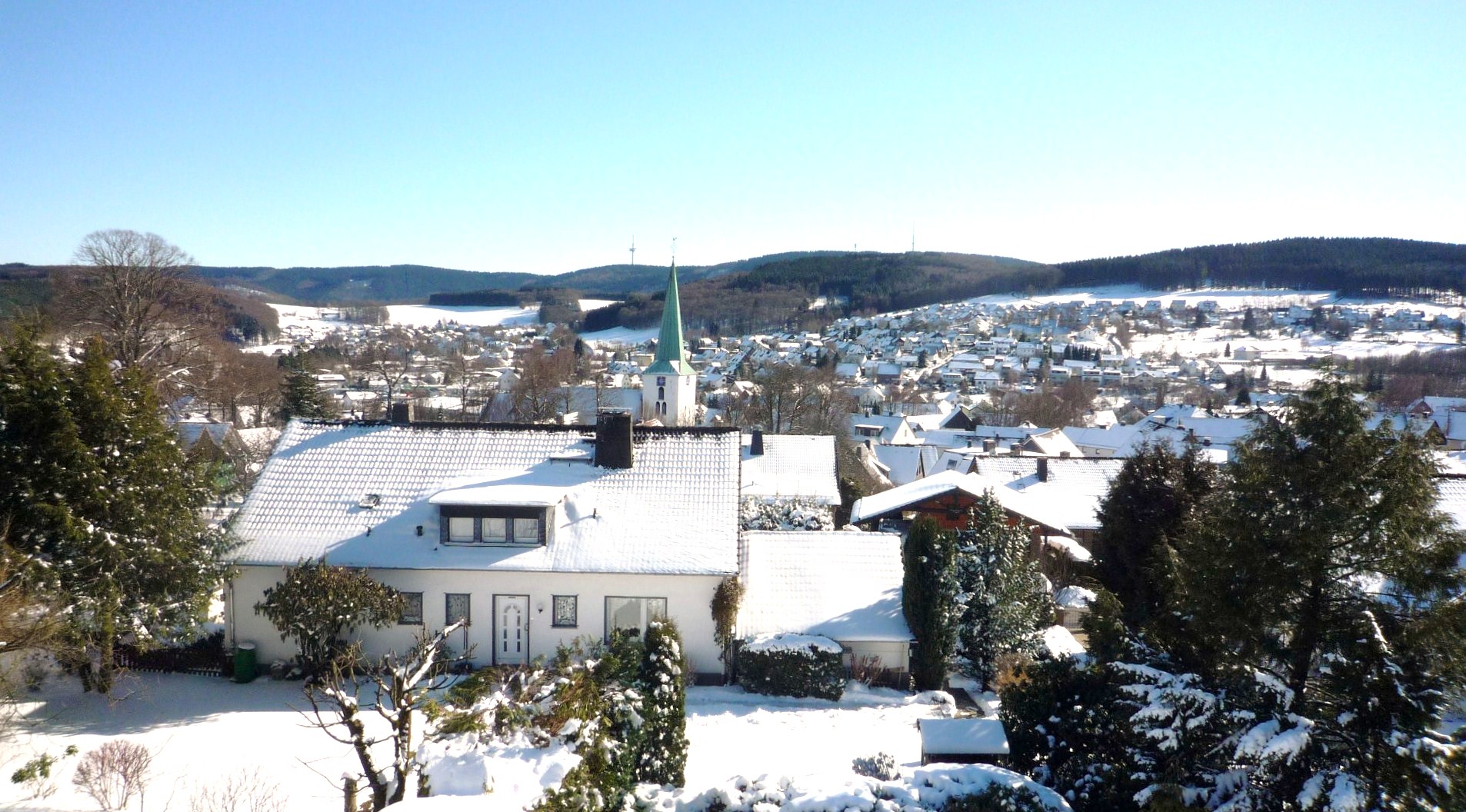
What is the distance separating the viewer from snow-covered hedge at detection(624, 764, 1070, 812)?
32.7ft

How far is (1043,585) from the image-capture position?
65.8 feet

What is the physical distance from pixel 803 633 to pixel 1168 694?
848cm

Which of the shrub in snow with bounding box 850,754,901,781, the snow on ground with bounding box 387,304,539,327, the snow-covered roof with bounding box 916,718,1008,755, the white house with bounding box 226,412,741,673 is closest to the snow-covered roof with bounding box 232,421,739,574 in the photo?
the white house with bounding box 226,412,741,673

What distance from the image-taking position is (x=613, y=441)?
19938mm

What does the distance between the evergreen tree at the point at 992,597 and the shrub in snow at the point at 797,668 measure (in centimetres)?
316

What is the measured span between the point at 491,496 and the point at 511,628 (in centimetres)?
285

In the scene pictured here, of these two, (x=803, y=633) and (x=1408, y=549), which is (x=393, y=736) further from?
(x=1408, y=549)

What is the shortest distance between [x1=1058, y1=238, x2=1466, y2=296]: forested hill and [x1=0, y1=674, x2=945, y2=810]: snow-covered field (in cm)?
18052

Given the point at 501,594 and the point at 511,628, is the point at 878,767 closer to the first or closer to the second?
the point at 511,628

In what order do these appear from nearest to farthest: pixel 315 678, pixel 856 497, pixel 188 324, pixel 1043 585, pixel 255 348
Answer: pixel 315 678
pixel 1043 585
pixel 188 324
pixel 856 497
pixel 255 348

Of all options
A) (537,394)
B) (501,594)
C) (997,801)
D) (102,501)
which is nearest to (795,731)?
(997,801)

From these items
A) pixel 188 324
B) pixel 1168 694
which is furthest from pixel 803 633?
pixel 188 324

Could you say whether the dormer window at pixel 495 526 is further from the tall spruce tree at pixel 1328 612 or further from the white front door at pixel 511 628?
the tall spruce tree at pixel 1328 612

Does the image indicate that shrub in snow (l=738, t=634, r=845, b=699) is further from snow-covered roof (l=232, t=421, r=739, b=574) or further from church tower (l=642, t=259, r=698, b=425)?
church tower (l=642, t=259, r=698, b=425)
